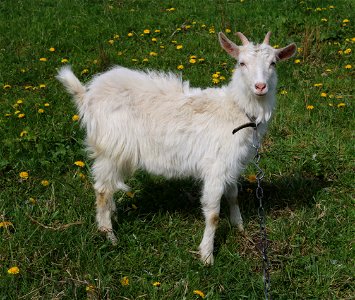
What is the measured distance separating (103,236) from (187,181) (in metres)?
1.17

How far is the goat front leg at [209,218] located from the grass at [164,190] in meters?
0.10

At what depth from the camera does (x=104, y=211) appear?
4023 mm

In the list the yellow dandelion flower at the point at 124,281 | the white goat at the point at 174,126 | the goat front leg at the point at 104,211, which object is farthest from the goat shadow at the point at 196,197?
the yellow dandelion flower at the point at 124,281

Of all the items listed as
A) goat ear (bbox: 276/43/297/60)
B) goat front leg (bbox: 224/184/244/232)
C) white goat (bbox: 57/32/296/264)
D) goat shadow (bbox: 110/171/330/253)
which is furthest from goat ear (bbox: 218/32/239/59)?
goat shadow (bbox: 110/171/330/253)

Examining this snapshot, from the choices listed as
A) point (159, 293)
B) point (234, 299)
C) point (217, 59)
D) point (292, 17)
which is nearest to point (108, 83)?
point (159, 293)

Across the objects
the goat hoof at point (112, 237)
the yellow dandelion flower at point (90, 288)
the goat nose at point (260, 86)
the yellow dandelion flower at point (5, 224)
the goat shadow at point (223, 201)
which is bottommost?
the goat shadow at point (223, 201)

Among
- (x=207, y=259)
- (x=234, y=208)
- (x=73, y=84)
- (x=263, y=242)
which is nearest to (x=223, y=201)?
(x=234, y=208)

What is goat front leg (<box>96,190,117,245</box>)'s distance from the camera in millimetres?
3992

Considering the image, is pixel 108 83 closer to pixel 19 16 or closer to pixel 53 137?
pixel 53 137

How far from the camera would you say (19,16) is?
8.34m

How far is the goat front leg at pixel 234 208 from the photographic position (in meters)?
4.17

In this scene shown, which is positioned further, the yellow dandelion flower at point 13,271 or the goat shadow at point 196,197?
the goat shadow at point 196,197

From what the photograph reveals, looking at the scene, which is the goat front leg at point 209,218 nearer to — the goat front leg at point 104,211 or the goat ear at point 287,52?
the goat front leg at point 104,211

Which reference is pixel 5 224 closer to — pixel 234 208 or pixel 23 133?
pixel 23 133
